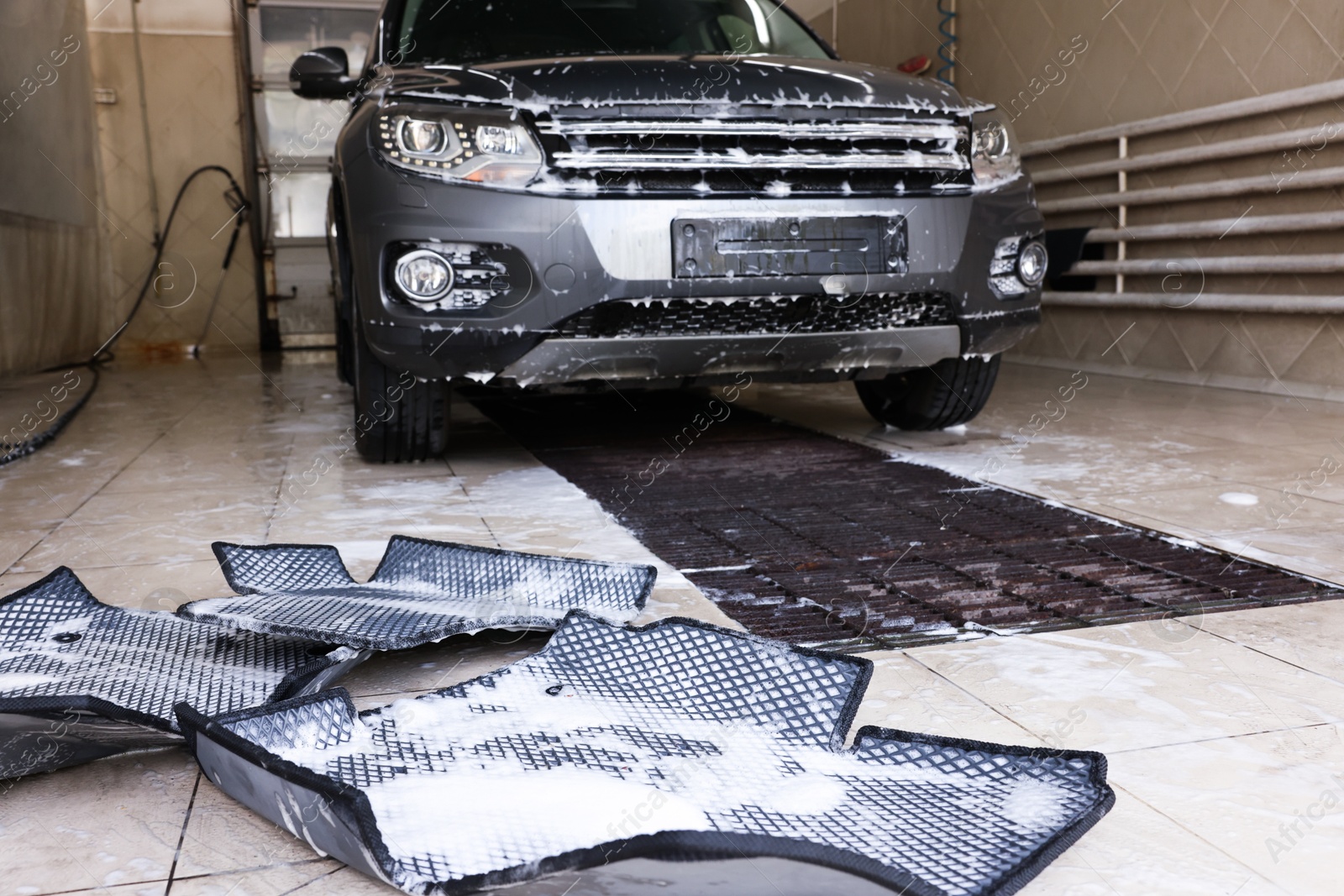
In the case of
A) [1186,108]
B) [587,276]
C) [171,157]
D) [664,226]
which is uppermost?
[1186,108]

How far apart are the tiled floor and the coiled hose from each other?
9.65 ft

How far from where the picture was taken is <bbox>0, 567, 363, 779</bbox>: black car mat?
1.08 m

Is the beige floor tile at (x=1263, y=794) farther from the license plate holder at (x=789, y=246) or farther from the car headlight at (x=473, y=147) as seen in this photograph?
the car headlight at (x=473, y=147)

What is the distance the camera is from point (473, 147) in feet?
8.00

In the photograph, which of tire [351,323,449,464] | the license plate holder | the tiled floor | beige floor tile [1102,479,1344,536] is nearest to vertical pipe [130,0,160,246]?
the tiled floor

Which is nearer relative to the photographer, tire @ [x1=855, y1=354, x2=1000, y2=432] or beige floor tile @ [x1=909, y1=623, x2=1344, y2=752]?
beige floor tile @ [x1=909, y1=623, x2=1344, y2=752]

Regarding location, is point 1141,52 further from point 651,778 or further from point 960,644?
point 651,778

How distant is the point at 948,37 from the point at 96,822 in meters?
6.19

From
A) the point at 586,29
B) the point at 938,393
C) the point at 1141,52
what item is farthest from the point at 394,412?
the point at 1141,52

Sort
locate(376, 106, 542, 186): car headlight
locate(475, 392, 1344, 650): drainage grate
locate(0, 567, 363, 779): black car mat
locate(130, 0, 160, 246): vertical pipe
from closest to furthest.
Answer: locate(0, 567, 363, 779): black car mat
locate(475, 392, 1344, 650): drainage grate
locate(376, 106, 542, 186): car headlight
locate(130, 0, 160, 246): vertical pipe

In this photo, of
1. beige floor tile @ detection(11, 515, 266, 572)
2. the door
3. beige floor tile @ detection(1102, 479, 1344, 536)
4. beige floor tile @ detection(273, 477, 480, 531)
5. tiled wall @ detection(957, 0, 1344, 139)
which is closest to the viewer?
beige floor tile @ detection(11, 515, 266, 572)

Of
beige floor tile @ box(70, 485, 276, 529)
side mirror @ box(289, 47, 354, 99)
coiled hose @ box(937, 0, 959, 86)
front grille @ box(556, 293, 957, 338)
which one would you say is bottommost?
beige floor tile @ box(70, 485, 276, 529)

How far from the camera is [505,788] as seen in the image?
99cm

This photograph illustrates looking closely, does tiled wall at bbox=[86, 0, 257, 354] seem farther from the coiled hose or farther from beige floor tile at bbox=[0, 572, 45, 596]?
beige floor tile at bbox=[0, 572, 45, 596]
